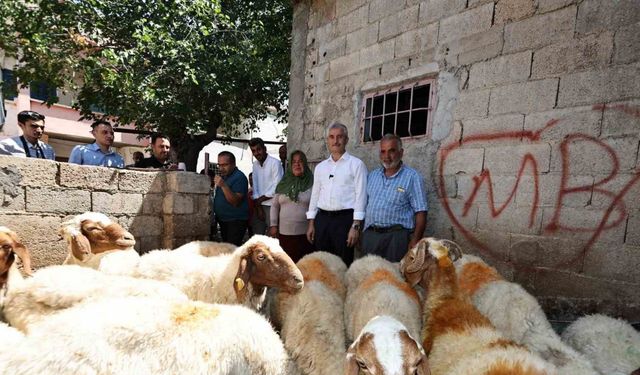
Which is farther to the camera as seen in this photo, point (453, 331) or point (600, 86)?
point (600, 86)

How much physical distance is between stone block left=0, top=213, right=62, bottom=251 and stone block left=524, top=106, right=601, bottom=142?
5.40 metres

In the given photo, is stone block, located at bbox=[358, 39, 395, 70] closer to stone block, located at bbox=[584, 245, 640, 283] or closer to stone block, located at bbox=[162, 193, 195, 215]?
stone block, located at bbox=[162, 193, 195, 215]

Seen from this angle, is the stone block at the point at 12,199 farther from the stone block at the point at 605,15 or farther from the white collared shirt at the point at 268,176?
the stone block at the point at 605,15

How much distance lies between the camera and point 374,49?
5.48 metres

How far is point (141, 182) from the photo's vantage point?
501cm

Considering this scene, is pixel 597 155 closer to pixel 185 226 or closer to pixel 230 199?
pixel 230 199

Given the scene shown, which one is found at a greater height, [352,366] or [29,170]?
[29,170]

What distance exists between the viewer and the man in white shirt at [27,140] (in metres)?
4.56

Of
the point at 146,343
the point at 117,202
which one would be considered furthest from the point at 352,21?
the point at 146,343

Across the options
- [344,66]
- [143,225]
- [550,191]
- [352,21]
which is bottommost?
[143,225]

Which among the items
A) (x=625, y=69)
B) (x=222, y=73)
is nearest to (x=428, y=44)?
(x=625, y=69)

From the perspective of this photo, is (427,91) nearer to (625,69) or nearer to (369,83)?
(369,83)

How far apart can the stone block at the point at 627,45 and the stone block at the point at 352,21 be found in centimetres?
332

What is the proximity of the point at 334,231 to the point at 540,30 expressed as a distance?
10.1ft
